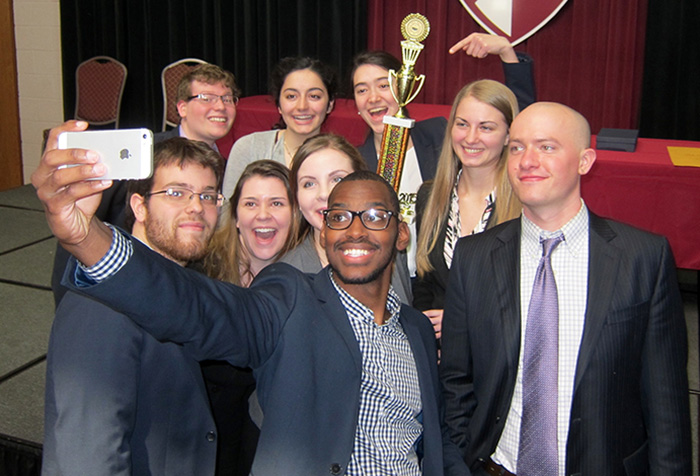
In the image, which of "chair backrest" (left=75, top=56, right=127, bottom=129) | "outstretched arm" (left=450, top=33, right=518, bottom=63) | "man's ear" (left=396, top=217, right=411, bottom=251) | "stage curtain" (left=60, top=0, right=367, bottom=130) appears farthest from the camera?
"chair backrest" (left=75, top=56, right=127, bottom=129)

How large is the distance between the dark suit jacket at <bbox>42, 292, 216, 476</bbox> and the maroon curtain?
5332 mm

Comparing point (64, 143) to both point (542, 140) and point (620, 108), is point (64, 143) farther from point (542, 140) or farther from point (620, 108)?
point (620, 108)

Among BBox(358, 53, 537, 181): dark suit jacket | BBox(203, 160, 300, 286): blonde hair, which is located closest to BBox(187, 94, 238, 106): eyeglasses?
BBox(358, 53, 537, 181): dark suit jacket

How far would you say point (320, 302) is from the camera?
1512mm

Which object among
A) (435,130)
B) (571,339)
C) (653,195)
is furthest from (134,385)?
(653,195)

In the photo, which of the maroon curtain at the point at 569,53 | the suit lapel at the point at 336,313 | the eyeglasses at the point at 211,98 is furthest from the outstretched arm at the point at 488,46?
the maroon curtain at the point at 569,53

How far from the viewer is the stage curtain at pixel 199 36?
263 inches

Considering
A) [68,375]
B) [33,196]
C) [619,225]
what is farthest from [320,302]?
[33,196]

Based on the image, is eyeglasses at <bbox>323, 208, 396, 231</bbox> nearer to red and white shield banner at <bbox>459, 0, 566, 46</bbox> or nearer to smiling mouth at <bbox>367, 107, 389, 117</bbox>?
smiling mouth at <bbox>367, 107, 389, 117</bbox>

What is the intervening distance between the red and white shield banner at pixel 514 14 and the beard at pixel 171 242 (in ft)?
15.5

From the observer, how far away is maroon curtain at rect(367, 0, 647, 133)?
5852 millimetres

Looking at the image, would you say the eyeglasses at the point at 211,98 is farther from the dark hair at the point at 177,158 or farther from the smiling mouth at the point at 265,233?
the dark hair at the point at 177,158

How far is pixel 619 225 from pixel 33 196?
6.54m

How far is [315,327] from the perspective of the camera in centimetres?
146
